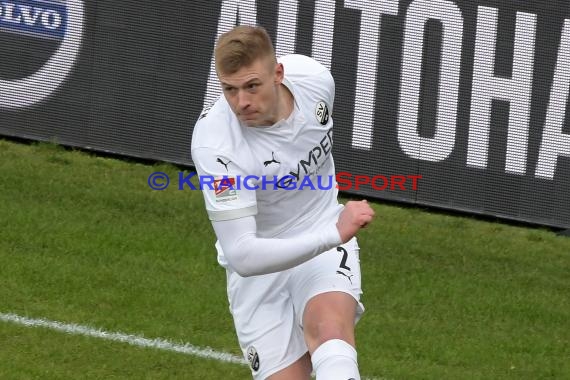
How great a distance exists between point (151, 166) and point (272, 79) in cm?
512

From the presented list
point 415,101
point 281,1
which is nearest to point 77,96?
point 281,1

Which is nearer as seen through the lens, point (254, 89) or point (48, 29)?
point (254, 89)

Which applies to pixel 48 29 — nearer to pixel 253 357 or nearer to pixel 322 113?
pixel 322 113

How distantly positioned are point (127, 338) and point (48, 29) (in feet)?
11.8

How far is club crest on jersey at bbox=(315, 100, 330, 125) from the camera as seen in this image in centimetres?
538

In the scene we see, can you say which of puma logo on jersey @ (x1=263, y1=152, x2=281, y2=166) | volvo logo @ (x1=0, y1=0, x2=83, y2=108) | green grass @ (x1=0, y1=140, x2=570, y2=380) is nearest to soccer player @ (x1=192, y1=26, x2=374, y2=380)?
puma logo on jersey @ (x1=263, y1=152, x2=281, y2=166)

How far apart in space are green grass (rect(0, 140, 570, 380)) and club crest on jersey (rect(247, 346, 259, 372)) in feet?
5.04

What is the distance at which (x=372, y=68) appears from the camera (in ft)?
31.2

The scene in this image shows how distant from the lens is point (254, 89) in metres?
4.93

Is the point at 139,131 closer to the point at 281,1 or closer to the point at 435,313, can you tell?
the point at 281,1

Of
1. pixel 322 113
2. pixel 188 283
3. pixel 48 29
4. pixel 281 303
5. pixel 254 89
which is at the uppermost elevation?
pixel 254 89

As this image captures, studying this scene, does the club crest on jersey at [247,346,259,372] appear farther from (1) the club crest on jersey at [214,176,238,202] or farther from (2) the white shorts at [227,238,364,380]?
(1) the club crest on jersey at [214,176,238,202]

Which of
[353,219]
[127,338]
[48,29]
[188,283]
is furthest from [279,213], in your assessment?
[48,29]

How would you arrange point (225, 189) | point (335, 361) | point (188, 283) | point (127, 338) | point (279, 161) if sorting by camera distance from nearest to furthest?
point (335, 361) → point (225, 189) → point (279, 161) → point (127, 338) → point (188, 283)
